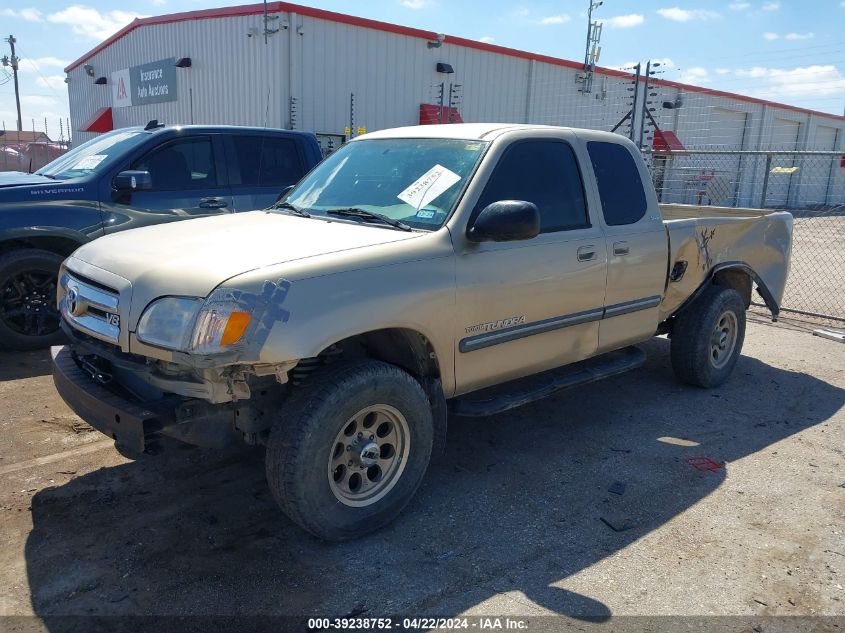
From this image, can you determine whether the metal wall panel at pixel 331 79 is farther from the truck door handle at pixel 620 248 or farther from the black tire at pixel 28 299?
the truck door handle at pixel 620 248

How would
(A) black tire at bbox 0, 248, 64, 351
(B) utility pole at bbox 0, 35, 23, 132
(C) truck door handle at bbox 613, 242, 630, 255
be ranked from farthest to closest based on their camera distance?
(B) utility pole at bbox 0, 35, 23, 132
(A) black tire at bbox 0, 248, 64, 351
(C) truck door handle at bbox 613, 242, 630, 255

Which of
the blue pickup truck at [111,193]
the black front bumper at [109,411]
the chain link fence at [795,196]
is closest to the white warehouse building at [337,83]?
the chain link fence at [795,196]

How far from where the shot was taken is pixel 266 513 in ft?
11.7

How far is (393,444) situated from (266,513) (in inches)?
30.8

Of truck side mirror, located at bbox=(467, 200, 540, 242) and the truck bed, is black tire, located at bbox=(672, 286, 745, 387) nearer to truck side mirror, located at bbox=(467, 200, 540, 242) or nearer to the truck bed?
the truck bed

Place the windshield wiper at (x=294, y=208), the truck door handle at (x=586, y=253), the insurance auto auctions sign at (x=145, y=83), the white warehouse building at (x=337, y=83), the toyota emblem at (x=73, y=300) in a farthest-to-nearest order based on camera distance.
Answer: the insurance auto auctions sign at (x=145, y=83), the white warehouse building at (x=337, y=83), the truck door handle at (x=586, y=253), the windshield wiper at (x=294, y=208), the toyota emblem at (x=73, y=300)

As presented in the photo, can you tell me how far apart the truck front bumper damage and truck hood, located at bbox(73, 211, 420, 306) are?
0.49 meters

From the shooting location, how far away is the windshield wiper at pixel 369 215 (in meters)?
3.61

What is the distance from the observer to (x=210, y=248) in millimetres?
3273

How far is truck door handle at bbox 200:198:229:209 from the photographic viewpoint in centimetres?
632

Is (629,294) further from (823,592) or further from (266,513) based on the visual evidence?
(266,513)

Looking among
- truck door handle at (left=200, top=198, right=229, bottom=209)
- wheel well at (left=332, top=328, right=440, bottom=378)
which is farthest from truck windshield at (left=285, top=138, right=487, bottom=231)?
truck door handle at (left=200, top=198, right=229, bottom=209)

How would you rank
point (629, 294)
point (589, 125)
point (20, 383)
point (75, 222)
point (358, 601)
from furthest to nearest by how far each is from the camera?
1. point (589, 125)
2. point (75, 222)
3. point (20, 383)
4. point (629, 294)
5. point (358, 601)

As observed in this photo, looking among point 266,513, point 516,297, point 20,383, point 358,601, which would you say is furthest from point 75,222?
point 358,601
